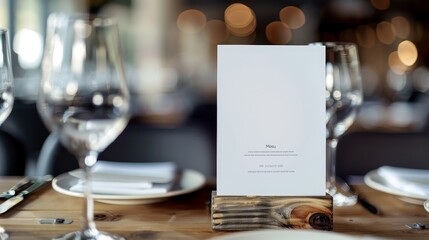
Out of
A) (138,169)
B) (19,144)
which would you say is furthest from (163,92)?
(138,169)

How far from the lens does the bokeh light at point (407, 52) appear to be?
6.16 metres

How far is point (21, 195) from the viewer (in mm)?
1035

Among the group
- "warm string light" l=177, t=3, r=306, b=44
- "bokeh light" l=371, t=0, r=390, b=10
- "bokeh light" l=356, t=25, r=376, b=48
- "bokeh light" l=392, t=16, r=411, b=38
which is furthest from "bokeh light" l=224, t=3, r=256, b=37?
"bokeh light" l=392, t=16, r=411, b=38

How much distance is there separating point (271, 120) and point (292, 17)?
5.56 metres

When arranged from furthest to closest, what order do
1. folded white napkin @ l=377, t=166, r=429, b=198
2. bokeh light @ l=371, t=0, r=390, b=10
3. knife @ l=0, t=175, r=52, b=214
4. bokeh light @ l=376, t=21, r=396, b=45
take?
bokeh light @ l=376, t=21, r=396, b=45 < bokeh light @ l=371, t=0, r=390, b=10 < folded white napkin @ l=377, t=166, r=429, b=198 < knife @ l=0, t=175, r=52, b=214

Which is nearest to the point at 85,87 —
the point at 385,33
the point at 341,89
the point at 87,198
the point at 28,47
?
the point at 87,198

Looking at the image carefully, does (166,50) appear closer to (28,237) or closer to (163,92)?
(163,92)

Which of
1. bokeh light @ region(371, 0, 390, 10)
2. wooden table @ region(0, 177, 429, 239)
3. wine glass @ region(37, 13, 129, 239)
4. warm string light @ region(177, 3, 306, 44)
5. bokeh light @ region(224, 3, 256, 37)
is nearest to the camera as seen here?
wine glass @ region(37, 13, 129, 239)

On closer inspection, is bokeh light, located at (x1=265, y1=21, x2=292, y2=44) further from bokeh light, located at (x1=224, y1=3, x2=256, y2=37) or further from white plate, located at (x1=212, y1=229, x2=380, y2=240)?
white plate, located at (x1=212, y1=229, x2=380, y2=240)

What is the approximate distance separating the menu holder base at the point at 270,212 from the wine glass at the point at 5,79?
1.07 ft

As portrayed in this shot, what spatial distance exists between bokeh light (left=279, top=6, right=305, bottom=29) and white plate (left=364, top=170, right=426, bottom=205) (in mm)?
5117

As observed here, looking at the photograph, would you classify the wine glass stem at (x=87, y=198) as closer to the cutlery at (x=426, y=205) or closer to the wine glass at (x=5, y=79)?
the wine glass at (x=5, y=79)

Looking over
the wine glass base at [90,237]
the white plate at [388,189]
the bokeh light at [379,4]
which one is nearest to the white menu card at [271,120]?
the wine glass base at [90,237]

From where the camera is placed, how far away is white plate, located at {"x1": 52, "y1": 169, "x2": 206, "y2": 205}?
3.21 feet
